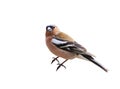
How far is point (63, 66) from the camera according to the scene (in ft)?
8.02

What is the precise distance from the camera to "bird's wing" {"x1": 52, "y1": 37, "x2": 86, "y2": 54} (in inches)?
92.4

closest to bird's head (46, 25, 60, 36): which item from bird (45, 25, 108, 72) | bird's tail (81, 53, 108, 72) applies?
bird (45, 25, 108, 72)

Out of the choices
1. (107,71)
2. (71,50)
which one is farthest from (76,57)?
(107,71)

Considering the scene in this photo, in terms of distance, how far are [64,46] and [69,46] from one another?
1.3 inches

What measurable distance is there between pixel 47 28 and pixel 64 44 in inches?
6.4

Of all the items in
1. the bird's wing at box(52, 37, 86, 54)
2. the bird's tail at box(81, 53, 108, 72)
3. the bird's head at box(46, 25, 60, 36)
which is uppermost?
the bird's head at box(46, 25, 60, 36)

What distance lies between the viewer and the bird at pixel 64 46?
2350 millimetres

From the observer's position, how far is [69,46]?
2352 mm

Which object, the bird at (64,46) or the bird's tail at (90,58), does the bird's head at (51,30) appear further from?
the bird's tail at (90,58)

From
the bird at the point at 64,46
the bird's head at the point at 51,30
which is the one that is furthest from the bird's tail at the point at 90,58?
the bird's head at the point at 51,30

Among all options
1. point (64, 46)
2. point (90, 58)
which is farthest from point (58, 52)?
point (90, 58)

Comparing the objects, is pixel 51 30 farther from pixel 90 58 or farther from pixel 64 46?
pixel 90 58

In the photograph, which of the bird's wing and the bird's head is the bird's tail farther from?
the bird's head

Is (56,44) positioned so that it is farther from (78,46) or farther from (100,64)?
(100,64)
